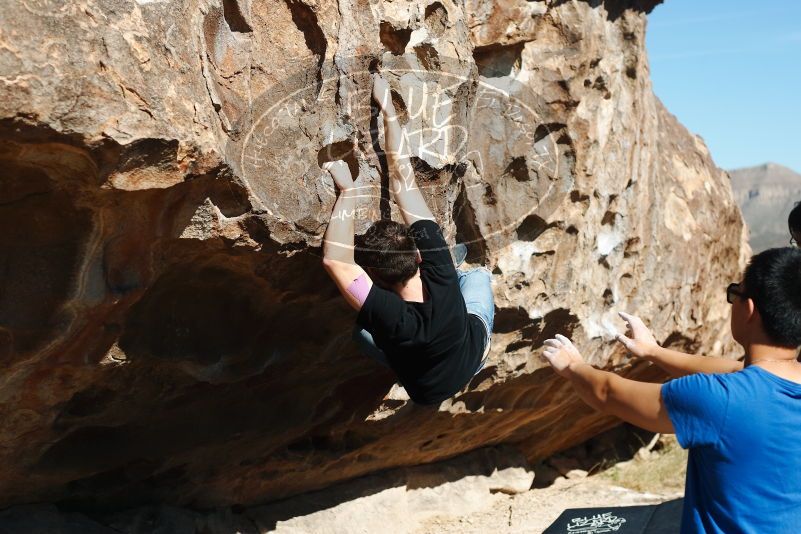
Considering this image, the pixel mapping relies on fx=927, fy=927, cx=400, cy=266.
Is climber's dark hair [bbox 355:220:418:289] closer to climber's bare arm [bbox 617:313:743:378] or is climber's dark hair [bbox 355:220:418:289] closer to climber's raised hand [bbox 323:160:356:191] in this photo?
climber's raised hand [bbox 323:160:356:191]

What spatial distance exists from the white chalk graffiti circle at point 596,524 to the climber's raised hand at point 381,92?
95.4 inches

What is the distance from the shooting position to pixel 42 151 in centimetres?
252

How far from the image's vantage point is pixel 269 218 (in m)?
Answer: 3.07

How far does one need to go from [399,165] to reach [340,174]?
0.23m

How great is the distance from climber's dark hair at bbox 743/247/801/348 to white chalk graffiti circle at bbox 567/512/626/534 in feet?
8.13

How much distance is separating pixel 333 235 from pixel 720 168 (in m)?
4.40

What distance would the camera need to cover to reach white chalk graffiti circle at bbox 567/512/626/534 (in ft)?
14.9

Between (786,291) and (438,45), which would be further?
(438,45)

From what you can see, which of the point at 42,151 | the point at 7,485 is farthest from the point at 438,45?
the point at 7,485

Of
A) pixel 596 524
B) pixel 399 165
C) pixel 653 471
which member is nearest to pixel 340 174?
pixel 399 165

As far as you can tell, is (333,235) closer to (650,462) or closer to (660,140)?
(660,140)

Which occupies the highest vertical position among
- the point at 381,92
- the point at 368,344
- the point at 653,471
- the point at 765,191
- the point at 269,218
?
the point at 381,92

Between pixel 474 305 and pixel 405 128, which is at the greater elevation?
pixel 405 128

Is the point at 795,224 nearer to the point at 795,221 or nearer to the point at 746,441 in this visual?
the point at 795,221
